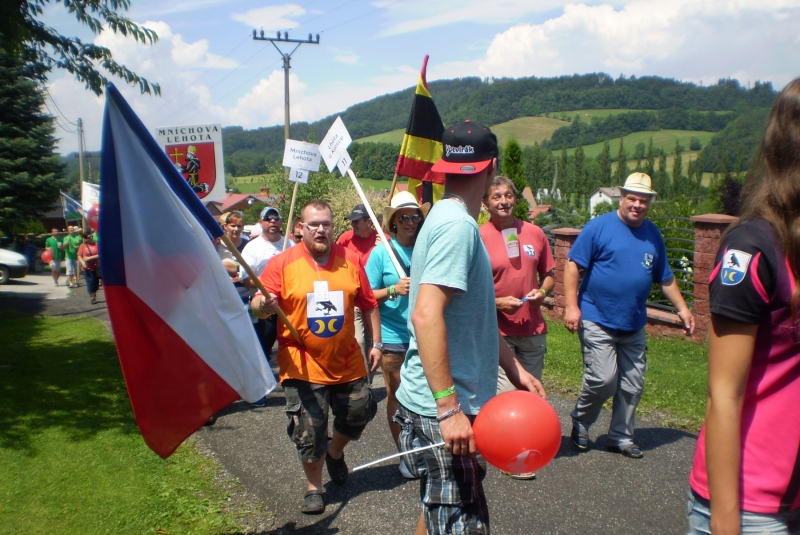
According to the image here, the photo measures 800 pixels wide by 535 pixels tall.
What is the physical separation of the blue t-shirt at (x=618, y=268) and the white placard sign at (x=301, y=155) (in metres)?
4.01

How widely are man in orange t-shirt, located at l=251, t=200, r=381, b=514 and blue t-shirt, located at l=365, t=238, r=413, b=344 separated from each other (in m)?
0.76

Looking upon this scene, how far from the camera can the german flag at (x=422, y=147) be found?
5750 millimetres

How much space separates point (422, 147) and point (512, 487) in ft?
9.36

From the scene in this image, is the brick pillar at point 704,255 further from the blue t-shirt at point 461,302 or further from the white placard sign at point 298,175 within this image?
the blue t-shirt at point 461,302

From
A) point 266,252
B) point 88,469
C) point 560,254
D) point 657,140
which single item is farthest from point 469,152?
point 657,140

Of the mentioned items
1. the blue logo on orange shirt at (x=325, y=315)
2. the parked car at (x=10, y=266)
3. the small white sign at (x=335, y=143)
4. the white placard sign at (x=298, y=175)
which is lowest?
the parked car at (x=10, y=266)

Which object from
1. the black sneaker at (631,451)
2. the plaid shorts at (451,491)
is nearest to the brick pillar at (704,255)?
the black sneaker at (631,451)

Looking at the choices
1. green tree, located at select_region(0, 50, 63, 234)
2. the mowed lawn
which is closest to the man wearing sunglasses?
the mowed lawn

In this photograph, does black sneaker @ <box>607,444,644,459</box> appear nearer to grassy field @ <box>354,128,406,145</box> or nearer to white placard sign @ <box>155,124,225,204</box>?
white placard sign @ <box>155,124,225,204</box>

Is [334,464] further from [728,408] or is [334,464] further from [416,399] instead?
[728,408]

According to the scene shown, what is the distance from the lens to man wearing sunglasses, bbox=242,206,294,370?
23.5 ft

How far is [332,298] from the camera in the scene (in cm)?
462

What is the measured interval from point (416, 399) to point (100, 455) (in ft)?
12.3

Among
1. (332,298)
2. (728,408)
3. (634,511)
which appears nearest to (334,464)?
(332,298)
